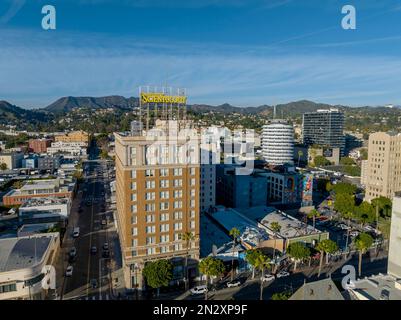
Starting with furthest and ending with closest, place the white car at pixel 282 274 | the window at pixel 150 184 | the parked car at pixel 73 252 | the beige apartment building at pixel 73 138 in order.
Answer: the beige apartment building at pixel 73 138 → the parked car at pixel 73 252 → the white car at pixel 282 274 → the window at pixel 150 184

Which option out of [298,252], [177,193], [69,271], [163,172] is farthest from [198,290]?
[69,271]

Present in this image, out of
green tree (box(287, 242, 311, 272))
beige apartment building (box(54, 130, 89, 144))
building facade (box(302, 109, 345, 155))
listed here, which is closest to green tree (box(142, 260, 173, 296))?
green tree (box(287, 242, 311, 272))

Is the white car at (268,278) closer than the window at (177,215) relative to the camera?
No

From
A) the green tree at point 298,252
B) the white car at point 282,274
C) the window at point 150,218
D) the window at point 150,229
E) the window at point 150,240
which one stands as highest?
the window at point 150,218

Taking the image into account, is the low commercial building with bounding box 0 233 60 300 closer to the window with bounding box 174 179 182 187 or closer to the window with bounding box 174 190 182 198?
the window with bounding box 174 190 182 198

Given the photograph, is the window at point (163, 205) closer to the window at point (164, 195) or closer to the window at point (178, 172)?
the window at point (164, 195)

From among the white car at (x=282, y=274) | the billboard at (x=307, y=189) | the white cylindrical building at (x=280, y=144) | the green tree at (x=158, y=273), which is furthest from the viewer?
the white cylindrical building at (x=280, y=144)

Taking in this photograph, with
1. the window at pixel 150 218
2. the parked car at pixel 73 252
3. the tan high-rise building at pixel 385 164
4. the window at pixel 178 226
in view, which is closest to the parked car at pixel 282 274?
the window at pixel 178 226
